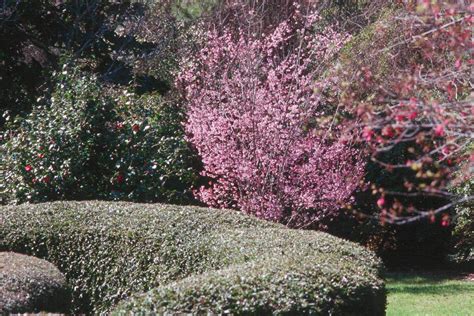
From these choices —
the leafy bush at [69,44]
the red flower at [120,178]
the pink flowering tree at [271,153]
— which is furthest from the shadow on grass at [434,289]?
the leafy bush at [69,44]

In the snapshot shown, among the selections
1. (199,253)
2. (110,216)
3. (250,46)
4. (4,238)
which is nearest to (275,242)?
(199,253)

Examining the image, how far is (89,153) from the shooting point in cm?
1045

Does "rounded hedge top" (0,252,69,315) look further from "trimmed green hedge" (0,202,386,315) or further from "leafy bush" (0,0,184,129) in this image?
"leafy bush" (0,0,184,129)

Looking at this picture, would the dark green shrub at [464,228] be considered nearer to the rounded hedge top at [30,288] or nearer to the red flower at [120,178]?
the red flower at [120,178]

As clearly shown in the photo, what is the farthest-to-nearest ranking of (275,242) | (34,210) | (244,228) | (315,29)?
1. (315,29)
2. (34,210)
3. (244,228)
4. (275,242)

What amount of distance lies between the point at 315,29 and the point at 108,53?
4.13m

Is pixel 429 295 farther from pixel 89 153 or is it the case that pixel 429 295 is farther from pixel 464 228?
pixel 89 153

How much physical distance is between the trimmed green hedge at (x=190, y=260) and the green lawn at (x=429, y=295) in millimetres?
3058

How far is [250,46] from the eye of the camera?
40.5 ft

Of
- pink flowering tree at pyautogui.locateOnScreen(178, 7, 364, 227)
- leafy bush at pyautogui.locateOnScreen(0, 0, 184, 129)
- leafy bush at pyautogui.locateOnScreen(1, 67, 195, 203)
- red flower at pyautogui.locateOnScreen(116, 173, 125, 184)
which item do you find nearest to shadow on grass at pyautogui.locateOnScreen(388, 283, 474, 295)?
pink flowering tree at pyautogui.locateOnScreen(178, 7, 364, 227)

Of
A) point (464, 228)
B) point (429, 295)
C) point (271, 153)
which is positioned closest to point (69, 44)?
point (271, 153)

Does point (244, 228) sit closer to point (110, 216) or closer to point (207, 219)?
point (207, 219)

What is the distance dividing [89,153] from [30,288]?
3978 millimetres

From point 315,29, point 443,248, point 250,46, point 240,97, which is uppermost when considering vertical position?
point 315,29
